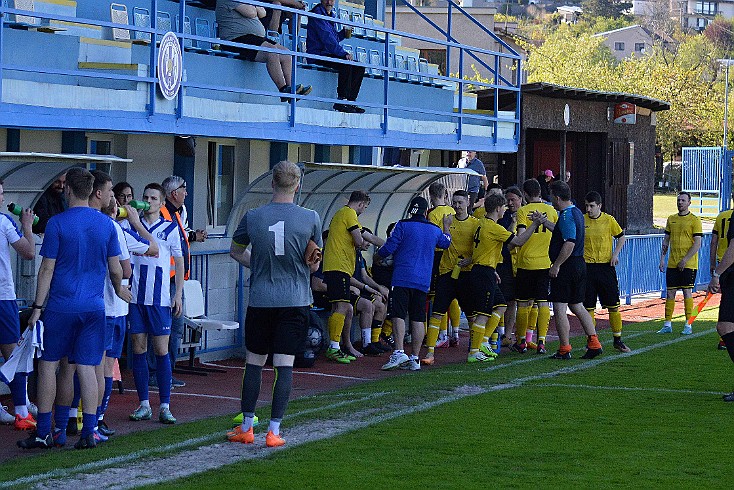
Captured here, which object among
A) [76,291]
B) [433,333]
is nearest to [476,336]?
[433,333]

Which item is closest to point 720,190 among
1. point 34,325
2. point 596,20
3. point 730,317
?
point 730,317

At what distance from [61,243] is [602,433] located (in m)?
4.27

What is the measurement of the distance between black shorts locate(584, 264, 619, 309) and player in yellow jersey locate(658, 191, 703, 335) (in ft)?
9.46

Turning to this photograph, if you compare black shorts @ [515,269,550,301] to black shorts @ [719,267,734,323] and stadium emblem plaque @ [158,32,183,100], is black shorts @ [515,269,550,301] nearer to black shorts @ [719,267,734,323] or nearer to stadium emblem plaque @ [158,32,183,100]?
black shorts @ [719,267,734,323]

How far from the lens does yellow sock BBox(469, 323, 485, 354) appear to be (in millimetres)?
13839

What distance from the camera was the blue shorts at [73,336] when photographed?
831cm

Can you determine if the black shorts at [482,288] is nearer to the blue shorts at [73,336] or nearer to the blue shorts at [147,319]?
the blue shorts at [147,319]

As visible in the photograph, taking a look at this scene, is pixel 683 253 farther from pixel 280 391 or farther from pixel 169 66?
pixel 280 391

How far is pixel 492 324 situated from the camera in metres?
14.2

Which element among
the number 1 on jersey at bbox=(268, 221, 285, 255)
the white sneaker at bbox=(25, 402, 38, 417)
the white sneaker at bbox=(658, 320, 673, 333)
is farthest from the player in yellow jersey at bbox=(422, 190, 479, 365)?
the number 1 on jersey at bbox=(268, 221, 285, 255)

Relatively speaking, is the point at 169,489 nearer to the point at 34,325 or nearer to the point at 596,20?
the point at 34,325

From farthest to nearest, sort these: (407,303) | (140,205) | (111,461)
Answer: (407,303) → (140,205) → (111,461)

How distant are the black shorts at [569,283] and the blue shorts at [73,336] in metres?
6.63

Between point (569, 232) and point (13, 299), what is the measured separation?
653cm
